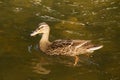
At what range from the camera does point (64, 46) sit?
1881cm

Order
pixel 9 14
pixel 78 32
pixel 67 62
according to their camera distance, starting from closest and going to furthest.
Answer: pixel 67 62, pixel 78 32, pixel 9 14

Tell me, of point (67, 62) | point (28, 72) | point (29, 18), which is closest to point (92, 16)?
point (29, 18)

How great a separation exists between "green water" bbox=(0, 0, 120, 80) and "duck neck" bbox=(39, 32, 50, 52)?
25 centimetres

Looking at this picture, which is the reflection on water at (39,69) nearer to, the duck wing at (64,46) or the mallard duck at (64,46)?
the mallard duck at (64,46)

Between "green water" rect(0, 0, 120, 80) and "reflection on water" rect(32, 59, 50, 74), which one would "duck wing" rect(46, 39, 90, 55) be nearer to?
"green water" rect(0, 0, 120, 80)

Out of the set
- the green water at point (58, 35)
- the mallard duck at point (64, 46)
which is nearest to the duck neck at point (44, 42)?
the mallard duck at point (64, 46)

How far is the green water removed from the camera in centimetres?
1655

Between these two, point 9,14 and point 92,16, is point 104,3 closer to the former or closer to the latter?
point 92,16

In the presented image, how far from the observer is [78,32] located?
2048 cm

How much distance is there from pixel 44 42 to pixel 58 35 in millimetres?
910

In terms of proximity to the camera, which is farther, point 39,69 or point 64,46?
point 64,46

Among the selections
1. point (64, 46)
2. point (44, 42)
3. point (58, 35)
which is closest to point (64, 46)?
point (64, 46)

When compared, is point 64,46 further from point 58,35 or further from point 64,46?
point 58,35

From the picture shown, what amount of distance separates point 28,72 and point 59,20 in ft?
18.6
